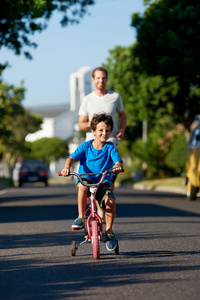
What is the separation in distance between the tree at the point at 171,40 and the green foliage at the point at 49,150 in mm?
72125

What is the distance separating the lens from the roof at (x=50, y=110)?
442ft

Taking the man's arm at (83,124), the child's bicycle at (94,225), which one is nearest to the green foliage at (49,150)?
the man's arm at (83,124)

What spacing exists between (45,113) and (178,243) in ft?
426

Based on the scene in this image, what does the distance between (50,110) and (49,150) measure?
44.1 m

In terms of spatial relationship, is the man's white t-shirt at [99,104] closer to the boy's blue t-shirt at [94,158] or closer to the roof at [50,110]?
the boy's blue t-shirt at [94,158]

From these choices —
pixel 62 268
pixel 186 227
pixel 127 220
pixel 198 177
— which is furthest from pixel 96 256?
pixel 198 177

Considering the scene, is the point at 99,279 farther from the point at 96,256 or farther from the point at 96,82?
the point at 96,82

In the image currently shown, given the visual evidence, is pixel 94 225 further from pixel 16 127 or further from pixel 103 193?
pixel 16 127

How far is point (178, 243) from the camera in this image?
8359mm

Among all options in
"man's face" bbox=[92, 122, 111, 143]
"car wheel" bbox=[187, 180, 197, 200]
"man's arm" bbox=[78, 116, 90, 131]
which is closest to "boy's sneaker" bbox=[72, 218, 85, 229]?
"man's face" bbox=[92, 122, 111, 143]

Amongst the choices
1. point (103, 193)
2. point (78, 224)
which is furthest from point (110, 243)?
Answer: point (103, 193)

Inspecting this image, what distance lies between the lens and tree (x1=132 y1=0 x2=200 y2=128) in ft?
72.2

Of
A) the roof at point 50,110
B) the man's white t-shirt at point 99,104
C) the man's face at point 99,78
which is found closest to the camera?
the man's face at point 99,78

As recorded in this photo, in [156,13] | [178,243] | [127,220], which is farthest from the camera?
[156,13]
